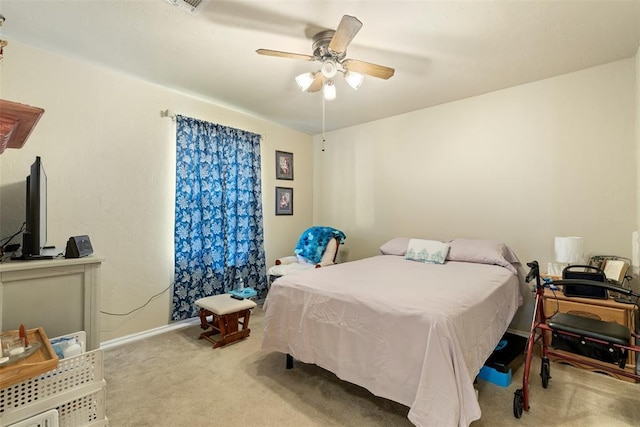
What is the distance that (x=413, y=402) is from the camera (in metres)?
1.48

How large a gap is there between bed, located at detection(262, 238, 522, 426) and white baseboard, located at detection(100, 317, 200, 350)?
4.76 feet

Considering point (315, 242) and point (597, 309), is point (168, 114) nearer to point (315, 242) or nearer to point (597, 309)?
point (315, 242)

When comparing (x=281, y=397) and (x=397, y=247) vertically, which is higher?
(x=397, y=247)

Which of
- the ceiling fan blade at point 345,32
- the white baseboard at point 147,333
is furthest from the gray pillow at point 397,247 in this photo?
the white baseboard at point 147,333

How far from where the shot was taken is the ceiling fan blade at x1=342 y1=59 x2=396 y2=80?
2.14 metres

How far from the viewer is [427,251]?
3.06 metres

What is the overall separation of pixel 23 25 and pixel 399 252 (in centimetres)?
382

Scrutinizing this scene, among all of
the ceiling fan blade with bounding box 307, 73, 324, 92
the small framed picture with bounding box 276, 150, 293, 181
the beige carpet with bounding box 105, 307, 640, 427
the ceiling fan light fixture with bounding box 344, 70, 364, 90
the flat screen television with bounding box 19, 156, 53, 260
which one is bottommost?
the beige carpet with bounding box 105, 307, 640, 427

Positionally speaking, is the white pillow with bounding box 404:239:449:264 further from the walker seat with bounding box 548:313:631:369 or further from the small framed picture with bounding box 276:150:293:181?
the small framed picture with bounding box 276:150:293:181

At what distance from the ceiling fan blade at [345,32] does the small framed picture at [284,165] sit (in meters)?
2.55

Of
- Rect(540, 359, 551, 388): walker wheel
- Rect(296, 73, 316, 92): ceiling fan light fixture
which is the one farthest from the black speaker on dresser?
Rect(540, 359, 551, 388): walker wheel

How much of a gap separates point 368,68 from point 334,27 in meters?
0.38

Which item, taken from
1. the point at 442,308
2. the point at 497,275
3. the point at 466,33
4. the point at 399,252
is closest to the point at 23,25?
the point at 466,33

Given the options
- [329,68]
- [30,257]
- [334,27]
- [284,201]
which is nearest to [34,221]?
[30,257]
